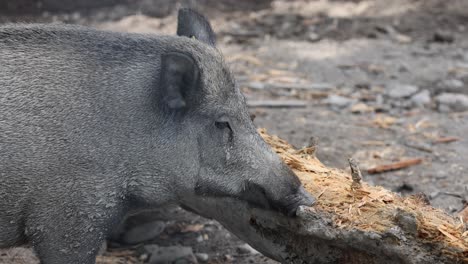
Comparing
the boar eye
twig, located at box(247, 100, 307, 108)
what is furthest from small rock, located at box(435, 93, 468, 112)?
the boar eye

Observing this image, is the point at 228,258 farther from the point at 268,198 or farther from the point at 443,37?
the point at 443,37

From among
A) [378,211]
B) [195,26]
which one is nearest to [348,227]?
[378,211]

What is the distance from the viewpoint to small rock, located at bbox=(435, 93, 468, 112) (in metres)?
7.00

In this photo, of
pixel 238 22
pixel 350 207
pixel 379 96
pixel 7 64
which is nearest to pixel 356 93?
pixel 379 96

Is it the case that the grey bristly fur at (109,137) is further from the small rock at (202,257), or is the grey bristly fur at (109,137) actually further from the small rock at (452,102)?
the small rock at (452,102)

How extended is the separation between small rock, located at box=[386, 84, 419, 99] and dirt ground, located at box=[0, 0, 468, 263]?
0.01m

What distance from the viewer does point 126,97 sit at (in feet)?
11.8

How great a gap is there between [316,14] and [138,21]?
237 centimetres

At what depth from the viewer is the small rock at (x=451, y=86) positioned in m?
7.50


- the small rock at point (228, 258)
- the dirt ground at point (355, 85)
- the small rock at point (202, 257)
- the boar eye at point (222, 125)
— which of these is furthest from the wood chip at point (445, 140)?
the boar eye at point (222, 125)

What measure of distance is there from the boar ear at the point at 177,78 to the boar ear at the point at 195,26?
477 mm

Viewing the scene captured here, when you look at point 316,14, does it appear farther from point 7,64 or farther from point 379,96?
point 7,64

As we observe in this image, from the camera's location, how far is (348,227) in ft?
11.5

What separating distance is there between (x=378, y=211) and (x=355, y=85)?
14.4 ft
